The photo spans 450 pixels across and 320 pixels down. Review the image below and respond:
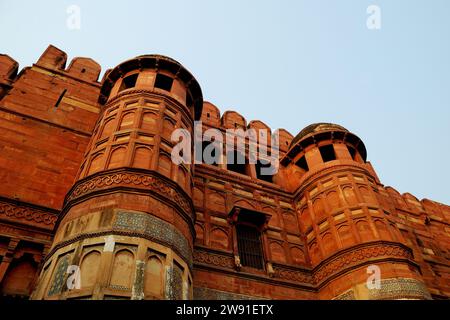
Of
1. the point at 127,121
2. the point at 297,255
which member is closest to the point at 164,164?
the point at 127,121

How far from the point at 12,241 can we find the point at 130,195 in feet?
10.3

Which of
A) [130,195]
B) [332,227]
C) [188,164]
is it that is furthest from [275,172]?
[130,195]

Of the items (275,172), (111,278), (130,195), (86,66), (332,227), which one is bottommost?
(111,278)

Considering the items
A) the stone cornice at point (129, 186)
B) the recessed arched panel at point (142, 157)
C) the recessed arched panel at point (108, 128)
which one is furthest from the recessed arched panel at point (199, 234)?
the recessed arched panel at point (108, 128)

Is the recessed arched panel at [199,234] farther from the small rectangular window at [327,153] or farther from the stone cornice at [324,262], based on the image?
the small rectangular window at [327,153]

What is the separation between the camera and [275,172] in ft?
59.1

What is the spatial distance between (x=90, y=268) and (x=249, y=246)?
21.8 feet

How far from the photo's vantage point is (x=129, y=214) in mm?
9375

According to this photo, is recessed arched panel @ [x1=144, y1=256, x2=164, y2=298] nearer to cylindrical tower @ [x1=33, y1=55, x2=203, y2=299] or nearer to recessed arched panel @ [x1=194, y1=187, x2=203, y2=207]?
cylindrical tower @ [x1=33, y1=55, x2=203, y2=299]

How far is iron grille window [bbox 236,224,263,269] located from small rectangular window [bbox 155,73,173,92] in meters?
6.14

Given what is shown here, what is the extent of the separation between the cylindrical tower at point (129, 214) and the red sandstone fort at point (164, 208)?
34mm

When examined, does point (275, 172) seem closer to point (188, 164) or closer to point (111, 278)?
point (188, 164)

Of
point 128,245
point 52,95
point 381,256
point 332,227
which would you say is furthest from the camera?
point 52,95

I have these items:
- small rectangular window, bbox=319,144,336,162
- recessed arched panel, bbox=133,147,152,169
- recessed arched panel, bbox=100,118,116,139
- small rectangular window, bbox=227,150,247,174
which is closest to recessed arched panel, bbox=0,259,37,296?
recessed arched panel, bbox=133,147,152,169
